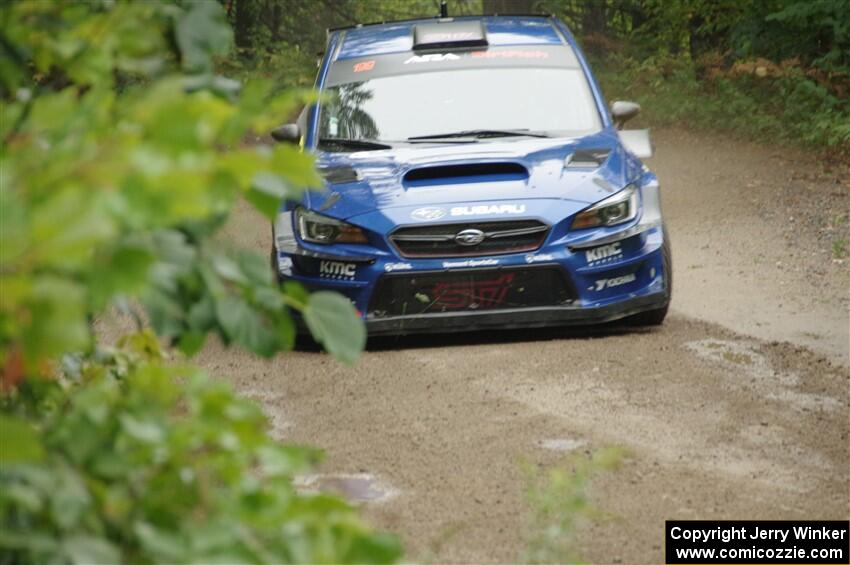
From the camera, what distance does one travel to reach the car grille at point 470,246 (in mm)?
8734

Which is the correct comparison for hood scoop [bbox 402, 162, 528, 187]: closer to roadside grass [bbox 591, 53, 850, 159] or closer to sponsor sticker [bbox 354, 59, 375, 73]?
sponsor sticker [bbox 354, 59, 375, 73]

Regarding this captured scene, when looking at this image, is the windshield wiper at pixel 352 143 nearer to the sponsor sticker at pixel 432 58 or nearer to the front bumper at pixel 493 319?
the sponsor sticker at pixel 432 58

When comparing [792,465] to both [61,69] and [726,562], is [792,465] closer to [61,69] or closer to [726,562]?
[726,562]

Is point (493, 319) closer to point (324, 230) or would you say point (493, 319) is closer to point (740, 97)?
point (324, 230)

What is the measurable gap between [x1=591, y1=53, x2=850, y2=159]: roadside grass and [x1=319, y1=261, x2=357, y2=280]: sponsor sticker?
33.5ft

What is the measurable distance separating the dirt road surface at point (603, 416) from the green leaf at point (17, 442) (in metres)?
1.74

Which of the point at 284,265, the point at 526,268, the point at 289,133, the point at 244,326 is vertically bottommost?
the point at 284,265

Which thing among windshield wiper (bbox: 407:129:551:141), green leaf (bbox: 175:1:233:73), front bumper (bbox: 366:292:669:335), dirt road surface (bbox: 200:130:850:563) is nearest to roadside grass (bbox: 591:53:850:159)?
dirt road surface (bbox: 200:130:850:563)

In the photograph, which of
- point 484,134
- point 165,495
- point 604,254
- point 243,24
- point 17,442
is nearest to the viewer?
point 17,442

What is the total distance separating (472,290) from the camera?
28.8 feet

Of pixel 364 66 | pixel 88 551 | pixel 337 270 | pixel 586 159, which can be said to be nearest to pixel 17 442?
pixel 88 551

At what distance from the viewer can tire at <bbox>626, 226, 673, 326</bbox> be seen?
9086 millimetres

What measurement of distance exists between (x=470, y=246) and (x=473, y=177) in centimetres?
50

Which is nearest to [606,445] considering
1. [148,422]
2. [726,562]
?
[726,562]
